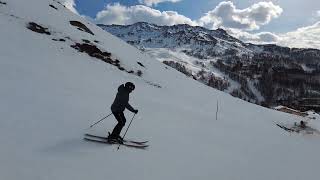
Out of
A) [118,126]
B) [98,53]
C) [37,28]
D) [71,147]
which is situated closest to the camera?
[71,147]

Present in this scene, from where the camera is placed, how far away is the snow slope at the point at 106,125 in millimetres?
13168

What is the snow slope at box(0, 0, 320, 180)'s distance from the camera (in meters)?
13.2

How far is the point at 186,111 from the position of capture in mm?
30156

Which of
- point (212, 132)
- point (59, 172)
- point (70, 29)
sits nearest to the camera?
point (59, 172)

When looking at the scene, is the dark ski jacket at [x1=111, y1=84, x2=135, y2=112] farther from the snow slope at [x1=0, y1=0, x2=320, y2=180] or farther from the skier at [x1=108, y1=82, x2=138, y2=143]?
the snow slope at [x1=0, y1=0, x2=320, y2=180]

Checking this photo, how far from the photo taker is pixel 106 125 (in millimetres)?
18453

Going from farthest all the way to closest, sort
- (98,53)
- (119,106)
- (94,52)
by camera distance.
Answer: (98,53)
(94,52)
(119,106)

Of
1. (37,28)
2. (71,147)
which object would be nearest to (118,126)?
(71,147)

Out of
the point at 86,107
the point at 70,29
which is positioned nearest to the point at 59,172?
the point at 86,107

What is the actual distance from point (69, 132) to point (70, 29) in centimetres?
3177

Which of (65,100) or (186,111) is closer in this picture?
(65,100)

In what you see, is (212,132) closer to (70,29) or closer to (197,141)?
(197,141)

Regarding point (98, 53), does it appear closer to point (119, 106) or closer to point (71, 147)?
point (119, 106)

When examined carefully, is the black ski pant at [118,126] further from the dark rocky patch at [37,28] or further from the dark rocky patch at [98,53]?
the dark rocky patch at [37,28]
